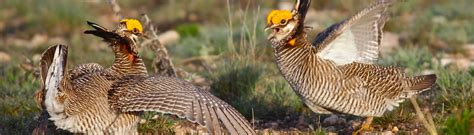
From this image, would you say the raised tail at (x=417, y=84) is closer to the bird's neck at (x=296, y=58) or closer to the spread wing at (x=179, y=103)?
the bird's neck at (x=296, y=58)

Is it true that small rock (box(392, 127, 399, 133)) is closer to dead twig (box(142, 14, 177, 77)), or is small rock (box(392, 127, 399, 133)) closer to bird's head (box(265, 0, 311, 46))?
bird's head (box(265, 0, 311, 46))

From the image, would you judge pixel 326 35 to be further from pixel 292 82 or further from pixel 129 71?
pixel 129 71

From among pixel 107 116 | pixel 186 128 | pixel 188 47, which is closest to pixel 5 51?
pixel 188 47

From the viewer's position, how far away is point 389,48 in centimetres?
1135

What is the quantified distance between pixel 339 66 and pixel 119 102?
1760 millimetres

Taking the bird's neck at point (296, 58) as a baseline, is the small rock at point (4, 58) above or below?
above

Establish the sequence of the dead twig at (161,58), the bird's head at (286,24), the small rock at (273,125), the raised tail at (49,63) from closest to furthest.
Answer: the raised tail at (49,63), the bird's head at (286,24), the small rock at (273,125), the dead twig at (161,58)

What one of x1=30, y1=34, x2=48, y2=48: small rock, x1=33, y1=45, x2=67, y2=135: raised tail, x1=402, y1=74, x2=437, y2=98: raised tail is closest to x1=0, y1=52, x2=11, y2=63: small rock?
x1=30, y1=34, x2=48, y2=48: small rock

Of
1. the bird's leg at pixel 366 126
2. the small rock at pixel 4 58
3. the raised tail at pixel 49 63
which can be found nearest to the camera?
the raised tail at pixel 49 63

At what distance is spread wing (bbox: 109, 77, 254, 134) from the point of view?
6.53m

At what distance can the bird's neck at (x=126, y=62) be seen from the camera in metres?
7.43

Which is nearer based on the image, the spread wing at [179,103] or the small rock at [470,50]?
the spread wing at [179,103]

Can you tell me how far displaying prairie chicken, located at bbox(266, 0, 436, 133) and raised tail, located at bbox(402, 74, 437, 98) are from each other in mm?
25

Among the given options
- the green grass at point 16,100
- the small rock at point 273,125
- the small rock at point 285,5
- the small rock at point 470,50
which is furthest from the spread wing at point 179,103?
the small rock at point 285,5
